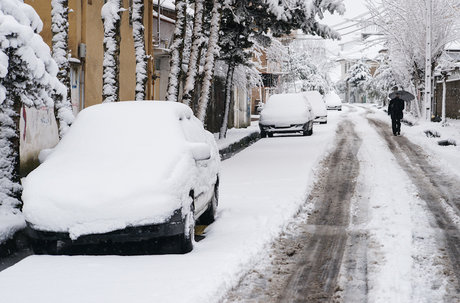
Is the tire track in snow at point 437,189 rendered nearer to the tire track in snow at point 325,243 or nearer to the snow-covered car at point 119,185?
the tire track in snow at point 325,243

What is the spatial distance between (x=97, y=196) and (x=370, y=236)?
11.1 ft

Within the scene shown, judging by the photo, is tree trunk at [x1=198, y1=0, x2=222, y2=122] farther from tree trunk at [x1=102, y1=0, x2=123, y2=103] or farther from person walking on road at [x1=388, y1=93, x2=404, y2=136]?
person walking on road at [x1=388, y1=93, x2=404, y2=136]

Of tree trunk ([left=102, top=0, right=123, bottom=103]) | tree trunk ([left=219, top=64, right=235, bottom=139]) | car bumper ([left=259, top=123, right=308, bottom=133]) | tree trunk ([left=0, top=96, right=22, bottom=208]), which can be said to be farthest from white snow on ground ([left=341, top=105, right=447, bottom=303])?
car bumper ([left=259, top=123, right=308, bottom=133])

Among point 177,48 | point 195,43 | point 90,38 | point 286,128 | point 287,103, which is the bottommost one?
point 286,128

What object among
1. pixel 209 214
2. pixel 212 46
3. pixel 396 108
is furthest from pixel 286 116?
pixel 209 214

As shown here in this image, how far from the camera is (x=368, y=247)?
7121 millimetres

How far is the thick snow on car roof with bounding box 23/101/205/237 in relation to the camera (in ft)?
20.9

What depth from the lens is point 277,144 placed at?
73.7 feet

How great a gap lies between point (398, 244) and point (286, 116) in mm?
18599

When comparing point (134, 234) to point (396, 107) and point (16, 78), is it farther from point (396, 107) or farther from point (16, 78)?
point (396, 107)

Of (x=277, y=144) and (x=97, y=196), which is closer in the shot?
(x=97, y=196)

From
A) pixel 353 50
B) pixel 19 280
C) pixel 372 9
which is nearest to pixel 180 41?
pixel 19 280

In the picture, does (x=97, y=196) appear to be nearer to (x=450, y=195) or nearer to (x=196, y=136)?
(x=196, y=136)

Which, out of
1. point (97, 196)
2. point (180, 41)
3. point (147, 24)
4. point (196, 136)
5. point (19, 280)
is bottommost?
point (19, 280)
